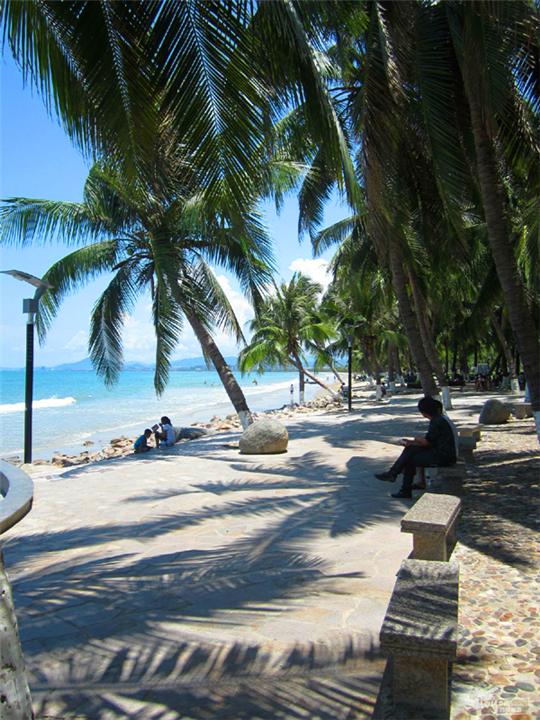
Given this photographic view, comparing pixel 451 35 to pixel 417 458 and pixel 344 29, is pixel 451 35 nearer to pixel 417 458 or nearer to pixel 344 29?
pixel 344 29

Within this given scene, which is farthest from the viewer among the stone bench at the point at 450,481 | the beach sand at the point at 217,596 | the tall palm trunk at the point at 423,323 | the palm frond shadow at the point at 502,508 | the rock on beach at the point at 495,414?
the tall palm trunk at the point at 423,323

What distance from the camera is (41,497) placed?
7.79 m

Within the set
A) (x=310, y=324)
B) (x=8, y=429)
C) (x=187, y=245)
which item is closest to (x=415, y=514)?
(x=187, y=245)

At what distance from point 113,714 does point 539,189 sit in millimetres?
10410

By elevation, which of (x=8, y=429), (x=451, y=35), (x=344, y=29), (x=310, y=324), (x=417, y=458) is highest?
(x=451, y=35)

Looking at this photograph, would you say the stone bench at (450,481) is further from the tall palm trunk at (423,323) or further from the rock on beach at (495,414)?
the tall palm trunk at (423,323)

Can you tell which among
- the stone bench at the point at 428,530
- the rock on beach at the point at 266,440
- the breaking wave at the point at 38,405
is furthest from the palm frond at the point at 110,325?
the breaking wave at the point at 38,405

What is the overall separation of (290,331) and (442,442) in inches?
928

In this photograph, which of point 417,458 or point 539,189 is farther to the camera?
point 539,189

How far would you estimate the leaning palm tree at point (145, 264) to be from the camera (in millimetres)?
12094

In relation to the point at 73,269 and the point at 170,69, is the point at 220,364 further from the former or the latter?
the point at 170,69

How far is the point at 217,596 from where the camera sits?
394cm

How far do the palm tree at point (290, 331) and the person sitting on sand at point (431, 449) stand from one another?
2218 cm

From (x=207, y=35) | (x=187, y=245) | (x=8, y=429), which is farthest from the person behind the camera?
A: (x=8, y=429)
